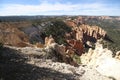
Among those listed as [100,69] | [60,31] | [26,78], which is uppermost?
[26,78]

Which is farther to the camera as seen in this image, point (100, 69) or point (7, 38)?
point (7, 38)

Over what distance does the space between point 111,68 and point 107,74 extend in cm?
76

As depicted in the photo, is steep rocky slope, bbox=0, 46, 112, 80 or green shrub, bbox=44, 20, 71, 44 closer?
steep rocky slope, bbox=0, 46, 112, 80

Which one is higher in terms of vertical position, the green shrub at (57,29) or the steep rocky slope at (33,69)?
the steep rocky slope at (33,69)

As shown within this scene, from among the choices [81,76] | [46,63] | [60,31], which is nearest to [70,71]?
[81,76]

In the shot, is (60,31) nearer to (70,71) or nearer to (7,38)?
(7,38)

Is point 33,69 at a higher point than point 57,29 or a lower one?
higher

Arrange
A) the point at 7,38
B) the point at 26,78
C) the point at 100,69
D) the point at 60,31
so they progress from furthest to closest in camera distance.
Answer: the point at 60,31
the point at 7,38
the point at 100,69
the point at 26,78

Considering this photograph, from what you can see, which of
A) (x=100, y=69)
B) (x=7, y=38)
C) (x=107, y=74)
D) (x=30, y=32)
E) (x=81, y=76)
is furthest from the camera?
(x=30, y=32)

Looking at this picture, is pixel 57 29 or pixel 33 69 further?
pixel 57 29

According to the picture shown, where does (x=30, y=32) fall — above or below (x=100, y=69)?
below

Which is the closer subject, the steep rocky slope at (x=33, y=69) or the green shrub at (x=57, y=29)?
the steep rocky slope at (x=33, y=69)

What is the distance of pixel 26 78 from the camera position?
1407 centimetres

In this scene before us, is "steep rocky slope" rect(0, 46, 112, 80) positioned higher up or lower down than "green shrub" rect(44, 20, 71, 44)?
higher up
